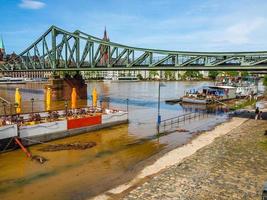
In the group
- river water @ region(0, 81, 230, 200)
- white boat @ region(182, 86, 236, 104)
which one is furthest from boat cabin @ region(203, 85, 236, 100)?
river water @ region(0, 81, 230, 200)

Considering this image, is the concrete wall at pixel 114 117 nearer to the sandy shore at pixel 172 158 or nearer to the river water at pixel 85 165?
the river water at pixel 85 165

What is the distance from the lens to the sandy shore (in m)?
20.3

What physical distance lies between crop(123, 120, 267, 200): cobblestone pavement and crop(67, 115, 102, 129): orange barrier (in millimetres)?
15589

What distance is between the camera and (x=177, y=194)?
60.5 ft

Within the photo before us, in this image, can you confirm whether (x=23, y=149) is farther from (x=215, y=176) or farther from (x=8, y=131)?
(x=215, y=176)

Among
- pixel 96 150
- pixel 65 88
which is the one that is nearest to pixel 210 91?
pixel 65 88

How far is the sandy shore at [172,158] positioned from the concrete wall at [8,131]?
13870 millimetres

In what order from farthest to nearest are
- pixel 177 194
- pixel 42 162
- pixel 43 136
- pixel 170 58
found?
pixel 170 58 < pixel 43 136 < pixel 42 162 < pixel 177 194

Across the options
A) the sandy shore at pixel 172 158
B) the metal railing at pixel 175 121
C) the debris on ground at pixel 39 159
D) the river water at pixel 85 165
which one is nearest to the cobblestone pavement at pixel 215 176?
the sandy shore at pixel 172 158

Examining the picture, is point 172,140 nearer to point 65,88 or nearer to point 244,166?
point 244,166

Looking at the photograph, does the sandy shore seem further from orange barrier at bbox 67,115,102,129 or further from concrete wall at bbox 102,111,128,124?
orange barrier at bbox 67,115,102,129

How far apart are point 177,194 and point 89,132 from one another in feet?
73.4

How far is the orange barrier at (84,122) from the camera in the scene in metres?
37.3

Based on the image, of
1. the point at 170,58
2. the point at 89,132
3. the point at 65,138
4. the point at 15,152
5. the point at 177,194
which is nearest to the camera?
the point at 177,194
